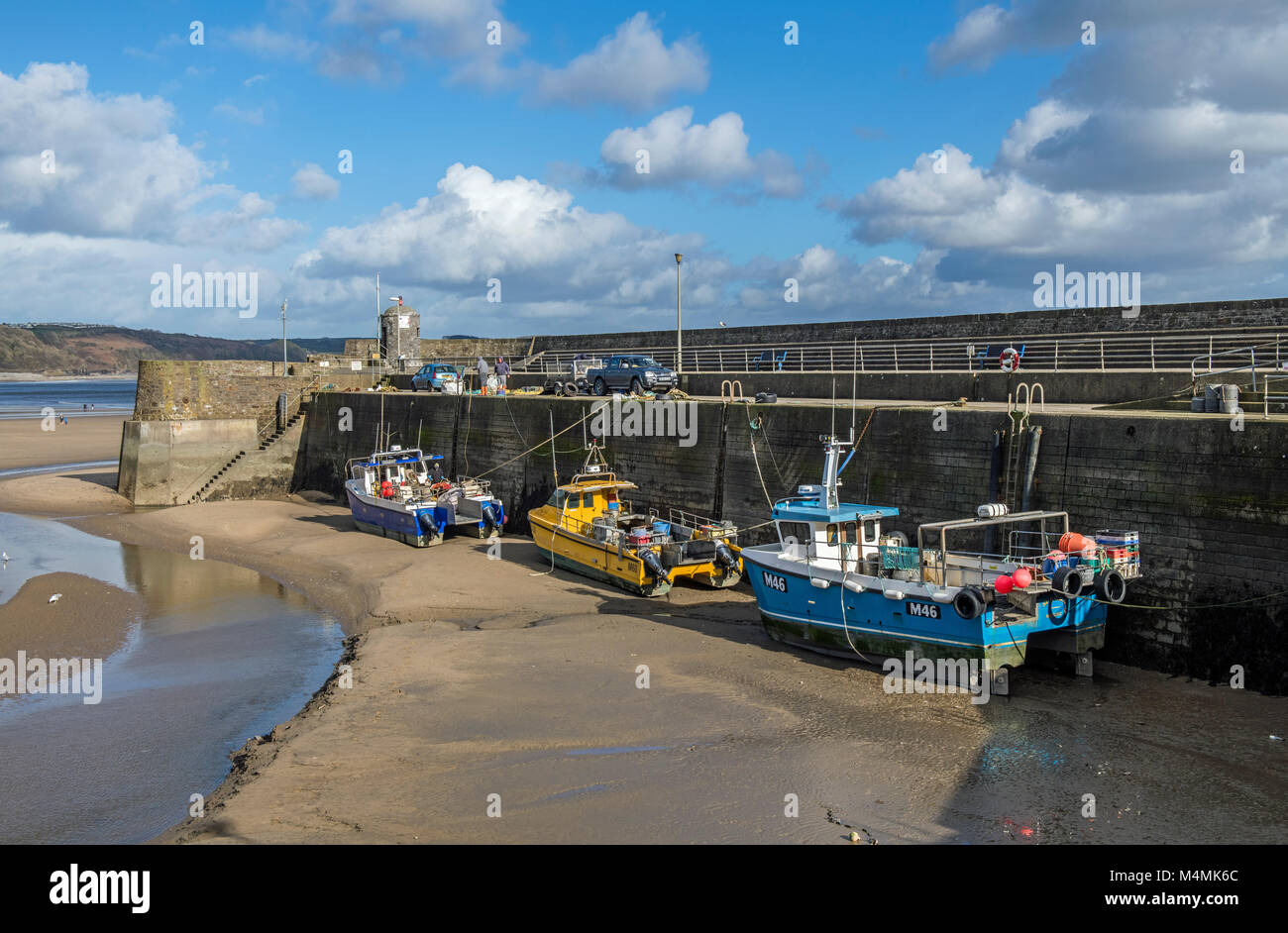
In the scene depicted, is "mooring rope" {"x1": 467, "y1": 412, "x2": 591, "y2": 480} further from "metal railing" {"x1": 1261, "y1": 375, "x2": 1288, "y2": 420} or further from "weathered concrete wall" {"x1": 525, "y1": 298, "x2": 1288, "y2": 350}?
"metal railing" {"x1": 1261, "y1": 375, "x2": 1288, "y2": 420}

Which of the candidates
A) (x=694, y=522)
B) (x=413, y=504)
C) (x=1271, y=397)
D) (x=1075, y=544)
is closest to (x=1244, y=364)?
(x=1271, y=397)

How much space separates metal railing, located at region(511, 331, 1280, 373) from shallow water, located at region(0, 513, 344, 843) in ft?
47.7

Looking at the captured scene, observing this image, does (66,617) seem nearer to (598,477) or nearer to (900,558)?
(598,477)

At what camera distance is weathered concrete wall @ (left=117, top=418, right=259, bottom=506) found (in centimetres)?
3262

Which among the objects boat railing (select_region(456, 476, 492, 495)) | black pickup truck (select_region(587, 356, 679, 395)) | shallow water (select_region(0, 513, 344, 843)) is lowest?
shallow water (select_region(0, 513, 344, 843))

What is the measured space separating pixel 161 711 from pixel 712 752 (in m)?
7.36

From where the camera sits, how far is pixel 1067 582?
473 inches

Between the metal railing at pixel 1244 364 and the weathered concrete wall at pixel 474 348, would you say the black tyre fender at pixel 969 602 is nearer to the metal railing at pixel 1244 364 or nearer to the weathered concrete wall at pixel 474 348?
the metal railing at pixel 1244 364

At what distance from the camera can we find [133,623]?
17.3 meters

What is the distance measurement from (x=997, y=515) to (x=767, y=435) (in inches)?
281

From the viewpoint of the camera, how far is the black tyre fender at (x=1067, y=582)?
12.0 m

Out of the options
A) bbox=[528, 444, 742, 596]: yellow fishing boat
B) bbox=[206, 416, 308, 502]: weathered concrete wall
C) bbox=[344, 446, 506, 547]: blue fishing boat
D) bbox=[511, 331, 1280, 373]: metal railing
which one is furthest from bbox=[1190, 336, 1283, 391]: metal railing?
bbox=[206, 416, 308, 502]: weathered concrete wall
